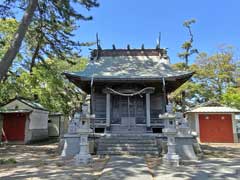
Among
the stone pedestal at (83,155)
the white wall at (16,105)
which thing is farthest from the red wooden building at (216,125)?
the white wall at (16,105)

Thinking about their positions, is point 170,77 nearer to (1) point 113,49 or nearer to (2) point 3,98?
(1) point 113,49

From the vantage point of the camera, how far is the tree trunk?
7.47 m

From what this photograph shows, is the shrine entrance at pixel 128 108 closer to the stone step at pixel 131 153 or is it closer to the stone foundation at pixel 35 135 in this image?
the stone step at pixel 131 153

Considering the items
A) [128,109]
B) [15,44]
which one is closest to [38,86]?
[128,109]

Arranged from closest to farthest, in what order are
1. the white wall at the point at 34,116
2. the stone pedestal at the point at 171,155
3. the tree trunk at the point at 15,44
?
1. the tree trunk at the point at 15,44
2. the stone pedestal at the point at 171,155
3. the white wall at the point at 34,116

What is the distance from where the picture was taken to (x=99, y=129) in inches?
552

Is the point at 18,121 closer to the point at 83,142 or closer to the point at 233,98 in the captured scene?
the point at 83,142

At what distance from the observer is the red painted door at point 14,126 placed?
17.8m

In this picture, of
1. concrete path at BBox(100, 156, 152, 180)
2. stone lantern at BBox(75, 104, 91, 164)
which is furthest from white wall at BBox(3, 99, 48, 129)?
concrete path at BBox(100, 156, 152, 180)

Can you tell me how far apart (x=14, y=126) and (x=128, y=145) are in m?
11.4

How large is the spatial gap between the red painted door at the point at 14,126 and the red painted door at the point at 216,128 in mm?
14288

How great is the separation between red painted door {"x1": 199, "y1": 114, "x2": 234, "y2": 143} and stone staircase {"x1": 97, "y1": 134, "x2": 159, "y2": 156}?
8.71 m

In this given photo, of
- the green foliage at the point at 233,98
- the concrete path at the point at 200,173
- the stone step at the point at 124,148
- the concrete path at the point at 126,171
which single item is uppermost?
the green foliage at the point at 233,98

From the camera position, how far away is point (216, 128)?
1819 cm
